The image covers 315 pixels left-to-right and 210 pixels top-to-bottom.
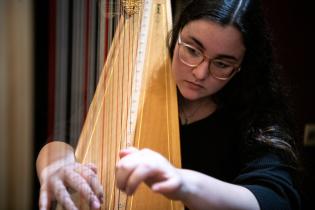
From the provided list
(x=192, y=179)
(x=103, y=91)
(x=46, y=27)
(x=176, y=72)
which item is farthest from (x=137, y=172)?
(x=176, y=72)

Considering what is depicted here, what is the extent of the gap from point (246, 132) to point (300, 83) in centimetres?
86

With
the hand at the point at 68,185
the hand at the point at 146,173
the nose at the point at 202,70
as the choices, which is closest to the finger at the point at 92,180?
the hand at the point at 68,185

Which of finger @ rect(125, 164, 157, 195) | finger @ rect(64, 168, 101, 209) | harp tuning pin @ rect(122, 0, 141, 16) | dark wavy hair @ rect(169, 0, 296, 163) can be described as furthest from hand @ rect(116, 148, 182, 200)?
harp tuning pin @ rect(122, 0, 141, 16)

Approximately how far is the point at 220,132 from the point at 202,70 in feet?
0.78

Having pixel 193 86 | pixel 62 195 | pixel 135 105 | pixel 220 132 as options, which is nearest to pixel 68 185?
pixel 62 195

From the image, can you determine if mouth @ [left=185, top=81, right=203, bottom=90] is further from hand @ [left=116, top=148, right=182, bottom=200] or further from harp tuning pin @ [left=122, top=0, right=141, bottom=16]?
hand @ [left=116, top=148, right=182, bottom=200]

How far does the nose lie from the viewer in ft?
2.95

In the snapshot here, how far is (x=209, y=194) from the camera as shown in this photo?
0.58 meters

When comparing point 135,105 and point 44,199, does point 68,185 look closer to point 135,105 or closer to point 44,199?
point 44,199

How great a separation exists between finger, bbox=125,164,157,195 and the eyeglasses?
18.6 inches

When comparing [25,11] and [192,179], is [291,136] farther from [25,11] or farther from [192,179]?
[25,11]

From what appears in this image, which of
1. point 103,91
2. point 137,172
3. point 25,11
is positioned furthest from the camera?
point 103,91

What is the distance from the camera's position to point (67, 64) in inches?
21.1

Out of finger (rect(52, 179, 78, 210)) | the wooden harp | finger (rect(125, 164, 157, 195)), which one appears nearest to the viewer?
finger (rect(125, 164, 157, 195))
